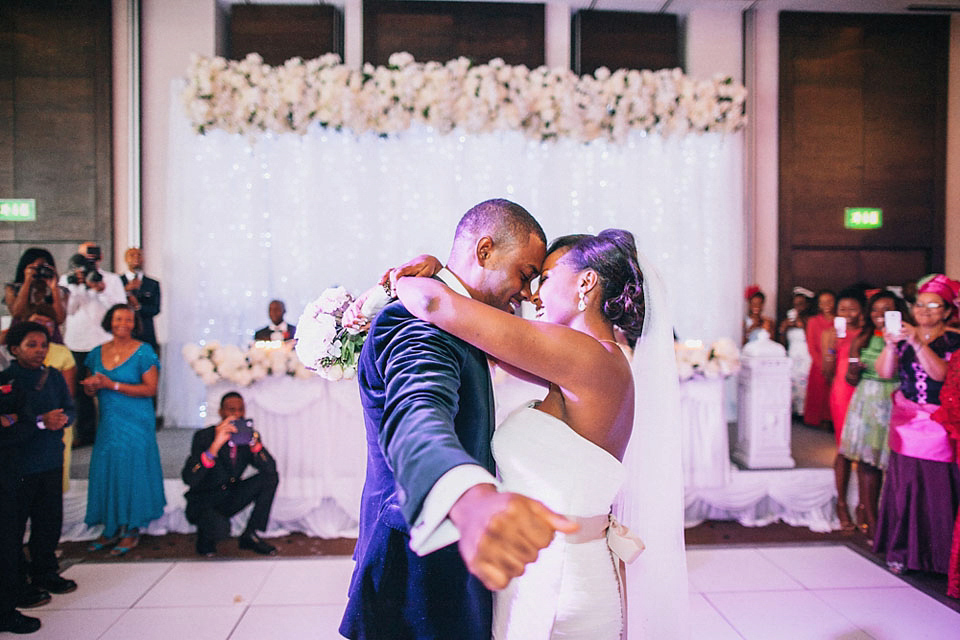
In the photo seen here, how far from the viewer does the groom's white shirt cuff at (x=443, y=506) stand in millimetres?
746

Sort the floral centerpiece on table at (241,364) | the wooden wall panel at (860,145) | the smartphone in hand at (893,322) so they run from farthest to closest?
1. the wooden wall panel at (860,145)
2. the floral centerpiece on table at (241,364)
3. the smartphone in hand at (893,322)

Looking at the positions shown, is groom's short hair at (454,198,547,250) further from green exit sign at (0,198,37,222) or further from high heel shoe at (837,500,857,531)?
green exit sign at (0,198,37,222)

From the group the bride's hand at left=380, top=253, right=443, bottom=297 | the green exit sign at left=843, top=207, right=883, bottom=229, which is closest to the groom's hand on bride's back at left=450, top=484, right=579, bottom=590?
the bride's hand at left=380, top=253, right=443, bottom=297

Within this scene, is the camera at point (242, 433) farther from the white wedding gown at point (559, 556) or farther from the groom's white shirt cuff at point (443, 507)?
the groom's white shirt cuff at point (443, 507)

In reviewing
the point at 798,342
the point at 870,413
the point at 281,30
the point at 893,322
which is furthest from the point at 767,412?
the point at 281,30

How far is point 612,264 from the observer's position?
1694 millimetres

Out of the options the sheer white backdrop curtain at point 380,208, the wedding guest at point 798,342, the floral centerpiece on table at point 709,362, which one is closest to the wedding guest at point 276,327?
the sheer white backdrop curtain at point 380,208

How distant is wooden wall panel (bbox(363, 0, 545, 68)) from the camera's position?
713 centimetres

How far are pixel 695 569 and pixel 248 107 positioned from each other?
5627 millimetres

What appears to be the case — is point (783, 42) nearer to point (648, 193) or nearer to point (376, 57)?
point (648, 193)

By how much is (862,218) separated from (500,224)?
755 centimetres

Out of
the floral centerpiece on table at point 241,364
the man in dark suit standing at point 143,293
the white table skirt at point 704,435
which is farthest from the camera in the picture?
the man in dark suit standing at point 143,293

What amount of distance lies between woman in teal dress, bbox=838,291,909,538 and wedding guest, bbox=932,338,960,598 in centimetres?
63

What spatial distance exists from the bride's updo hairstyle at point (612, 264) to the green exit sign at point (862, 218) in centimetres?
690
